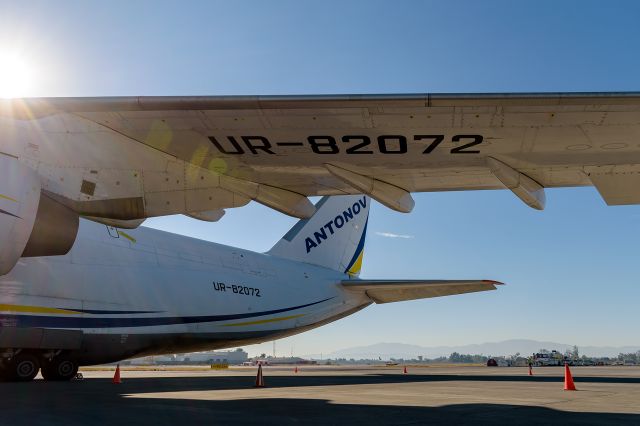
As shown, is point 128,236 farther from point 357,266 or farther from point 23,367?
point 357,266

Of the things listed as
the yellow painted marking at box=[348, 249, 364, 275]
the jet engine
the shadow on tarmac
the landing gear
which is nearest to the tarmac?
the shadow on tarmac

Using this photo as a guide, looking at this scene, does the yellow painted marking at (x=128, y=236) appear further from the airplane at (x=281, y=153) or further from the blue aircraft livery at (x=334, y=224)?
the blue aircraft livery at (x=334, y=224)

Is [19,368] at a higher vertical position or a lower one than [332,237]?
lower

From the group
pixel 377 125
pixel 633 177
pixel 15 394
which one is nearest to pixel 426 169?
pixel 377 125

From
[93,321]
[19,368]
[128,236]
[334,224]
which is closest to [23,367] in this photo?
[19,368]

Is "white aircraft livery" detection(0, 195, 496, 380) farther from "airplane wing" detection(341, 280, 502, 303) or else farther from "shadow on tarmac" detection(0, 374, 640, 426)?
"shadow on tarmac" detection(0, 374, 640, 426)

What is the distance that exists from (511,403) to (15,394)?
10061mm

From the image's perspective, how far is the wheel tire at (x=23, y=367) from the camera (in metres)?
16.0

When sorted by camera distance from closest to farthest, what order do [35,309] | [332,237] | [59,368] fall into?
1. [35,309]
2. [59,368]
3. [332,237]

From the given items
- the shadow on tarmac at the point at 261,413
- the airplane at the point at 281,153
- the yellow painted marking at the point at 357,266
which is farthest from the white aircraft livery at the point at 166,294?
the airplane at the point at 281,153

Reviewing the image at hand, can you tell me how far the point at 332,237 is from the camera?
91.5 ft

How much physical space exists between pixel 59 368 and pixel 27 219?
37.8 feet

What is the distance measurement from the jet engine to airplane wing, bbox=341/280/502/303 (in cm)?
1549

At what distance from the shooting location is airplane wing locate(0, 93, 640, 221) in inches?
273
